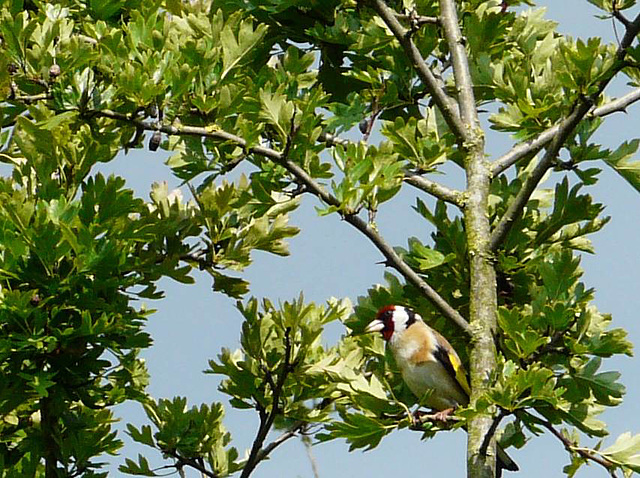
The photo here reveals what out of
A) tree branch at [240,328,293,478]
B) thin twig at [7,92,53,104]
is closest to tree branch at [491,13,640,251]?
tree branch at [240,328,293,478]

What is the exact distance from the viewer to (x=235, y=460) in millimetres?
4035

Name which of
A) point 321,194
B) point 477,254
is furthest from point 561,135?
point 321,194

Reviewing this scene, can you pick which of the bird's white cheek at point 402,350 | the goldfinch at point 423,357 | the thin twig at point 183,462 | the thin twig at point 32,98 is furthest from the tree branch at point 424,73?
the thin twig at point 183,462

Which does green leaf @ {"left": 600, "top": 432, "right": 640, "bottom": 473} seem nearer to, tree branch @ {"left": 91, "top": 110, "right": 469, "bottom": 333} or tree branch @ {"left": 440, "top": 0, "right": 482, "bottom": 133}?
tree branch @ {"left": 91, "top": 110, "right": 469, "bottom": 333}

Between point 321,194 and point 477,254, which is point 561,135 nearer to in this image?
point 477,254

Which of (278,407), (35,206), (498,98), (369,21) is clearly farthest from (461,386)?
(35,206)

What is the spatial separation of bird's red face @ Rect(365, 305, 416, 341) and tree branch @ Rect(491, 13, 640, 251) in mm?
582

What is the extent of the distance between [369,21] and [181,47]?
2.20 ft

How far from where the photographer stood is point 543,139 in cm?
328

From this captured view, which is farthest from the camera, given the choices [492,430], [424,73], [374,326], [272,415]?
[272,415]

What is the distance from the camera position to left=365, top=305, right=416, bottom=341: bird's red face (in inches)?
141

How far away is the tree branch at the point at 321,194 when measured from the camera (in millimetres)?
3096

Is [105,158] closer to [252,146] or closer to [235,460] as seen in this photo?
[252,146]

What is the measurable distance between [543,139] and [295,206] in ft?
3.69
